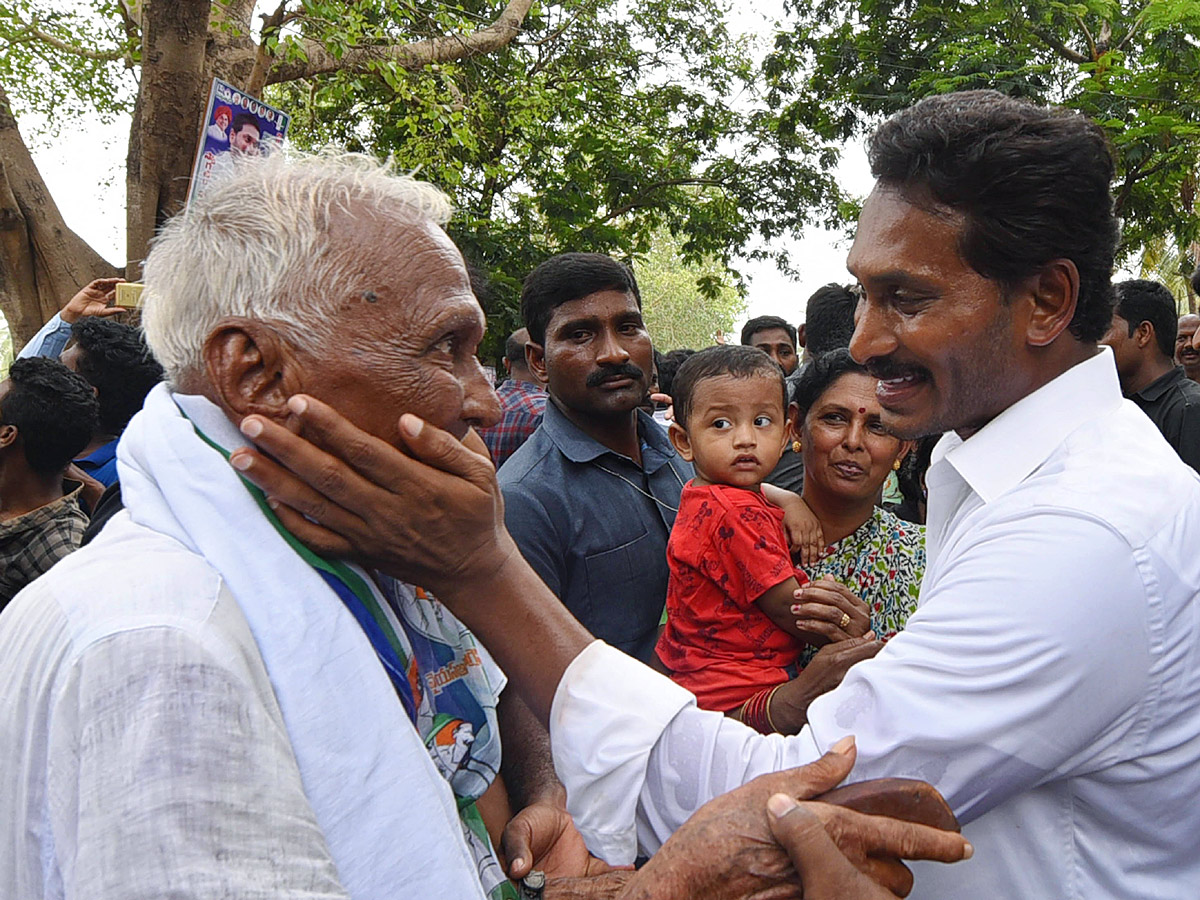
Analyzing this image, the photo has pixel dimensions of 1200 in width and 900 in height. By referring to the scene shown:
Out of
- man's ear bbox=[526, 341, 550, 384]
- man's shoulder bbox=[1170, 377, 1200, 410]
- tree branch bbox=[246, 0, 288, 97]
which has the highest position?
tree branch bbox=[246, 0, 288, 97]

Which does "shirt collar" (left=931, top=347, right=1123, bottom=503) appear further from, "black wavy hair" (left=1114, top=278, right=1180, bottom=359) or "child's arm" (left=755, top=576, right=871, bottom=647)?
"black wavy hair" (left=1114, top=278, right=1180, bottom=359)

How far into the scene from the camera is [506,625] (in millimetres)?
1734

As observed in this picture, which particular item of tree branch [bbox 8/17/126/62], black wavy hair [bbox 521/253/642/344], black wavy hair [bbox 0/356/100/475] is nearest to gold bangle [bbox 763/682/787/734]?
black wavy hair [bbox 521/253/642/344]

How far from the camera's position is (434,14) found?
978 centimetres

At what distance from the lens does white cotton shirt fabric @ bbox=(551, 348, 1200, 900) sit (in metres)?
1.55

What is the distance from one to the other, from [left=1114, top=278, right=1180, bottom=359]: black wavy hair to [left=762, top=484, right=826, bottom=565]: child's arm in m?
3.36

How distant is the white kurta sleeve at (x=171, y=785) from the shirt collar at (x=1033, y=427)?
52.3 inches

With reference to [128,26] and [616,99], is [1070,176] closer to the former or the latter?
[128,26]

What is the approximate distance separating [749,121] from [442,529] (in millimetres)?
16376

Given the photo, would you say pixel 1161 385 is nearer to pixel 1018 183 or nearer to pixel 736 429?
pixel 736 429

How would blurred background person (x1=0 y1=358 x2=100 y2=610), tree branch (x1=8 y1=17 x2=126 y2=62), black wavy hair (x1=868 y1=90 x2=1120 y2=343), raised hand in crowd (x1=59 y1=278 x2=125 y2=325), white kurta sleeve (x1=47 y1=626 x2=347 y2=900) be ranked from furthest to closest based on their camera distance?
1. tree branch (x1=8 y1=17 x2=126 y2=62)
2. raised hand in crowd (x1=59 y1=278 x2=125 y2=325)
3. blurred background person (x1=0 y1=358 x2=100 y2=610)
4. black wavy hair (x1=868 y1=90 x2=1120 y2=343)
5. white kurta sleeve (x1=47 y1=626 x2=347 y2=900)

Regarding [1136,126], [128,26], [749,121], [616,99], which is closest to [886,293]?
[1136,126]

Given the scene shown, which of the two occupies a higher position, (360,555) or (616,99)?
(616,99)

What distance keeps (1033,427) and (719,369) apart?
152 cm
